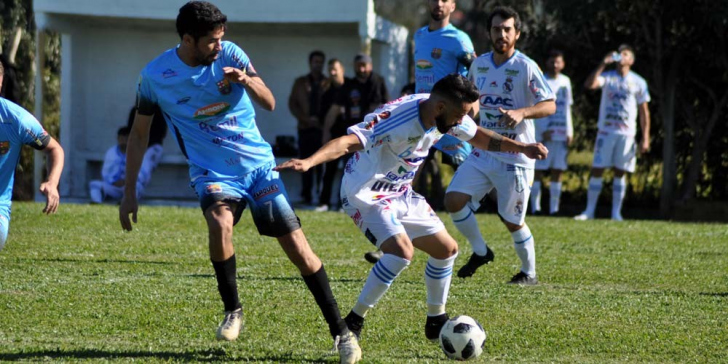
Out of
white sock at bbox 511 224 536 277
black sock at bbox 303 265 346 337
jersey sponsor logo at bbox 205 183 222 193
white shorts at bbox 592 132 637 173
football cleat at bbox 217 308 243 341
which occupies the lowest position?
white shorts at bbox 592 132 637 173

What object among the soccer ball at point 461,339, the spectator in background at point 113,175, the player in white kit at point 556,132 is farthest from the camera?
the spectator in background at point 113,175

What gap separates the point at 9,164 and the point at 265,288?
2342mm

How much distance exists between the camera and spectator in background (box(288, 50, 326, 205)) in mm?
16234

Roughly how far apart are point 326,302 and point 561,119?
10.6 meters

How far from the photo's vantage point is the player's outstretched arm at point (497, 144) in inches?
259

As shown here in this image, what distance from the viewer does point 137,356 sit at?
19.2 feet

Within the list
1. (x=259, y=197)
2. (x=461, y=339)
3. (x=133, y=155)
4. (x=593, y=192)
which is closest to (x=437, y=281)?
(x=461, y=339)

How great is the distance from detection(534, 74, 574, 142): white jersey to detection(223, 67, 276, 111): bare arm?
1010 centimetres

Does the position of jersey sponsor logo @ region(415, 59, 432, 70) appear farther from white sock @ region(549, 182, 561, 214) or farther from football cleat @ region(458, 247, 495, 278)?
white sock @ region(549, 182, 561, 214)

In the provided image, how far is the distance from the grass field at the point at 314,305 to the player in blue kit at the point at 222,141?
498 millimetres

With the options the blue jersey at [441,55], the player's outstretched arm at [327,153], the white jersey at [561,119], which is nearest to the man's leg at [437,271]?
the player's outstretched arm at [327,153]

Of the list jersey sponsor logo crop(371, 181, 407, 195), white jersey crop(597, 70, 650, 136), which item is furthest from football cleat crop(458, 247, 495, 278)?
white jersey crop(597, 70, 650, 136)

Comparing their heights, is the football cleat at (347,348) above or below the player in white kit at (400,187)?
below

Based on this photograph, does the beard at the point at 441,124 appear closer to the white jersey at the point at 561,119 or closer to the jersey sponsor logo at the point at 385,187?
the jersey sponsor logo at the point at 385,187
